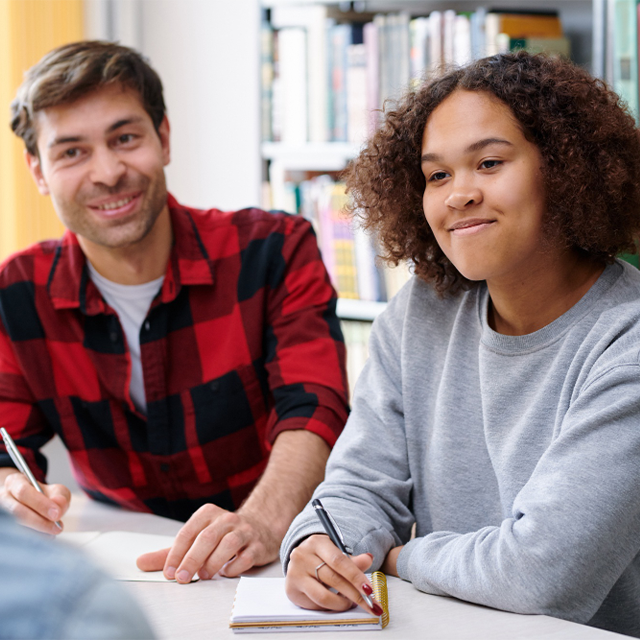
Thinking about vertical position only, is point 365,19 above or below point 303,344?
above

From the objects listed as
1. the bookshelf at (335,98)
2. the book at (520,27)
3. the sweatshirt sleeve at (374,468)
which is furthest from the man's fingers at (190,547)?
the book at (520,27)

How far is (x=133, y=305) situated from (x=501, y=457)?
0.86 metres

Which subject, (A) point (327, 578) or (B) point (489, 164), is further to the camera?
(B) point (489, 164)

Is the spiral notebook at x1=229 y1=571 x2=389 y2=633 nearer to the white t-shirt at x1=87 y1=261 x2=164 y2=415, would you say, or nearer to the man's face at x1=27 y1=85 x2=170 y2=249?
the white t-shirt at x1=87 y1=261 x2=164 y2=415

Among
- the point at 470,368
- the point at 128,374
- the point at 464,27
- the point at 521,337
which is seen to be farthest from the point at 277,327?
the point at 464,27

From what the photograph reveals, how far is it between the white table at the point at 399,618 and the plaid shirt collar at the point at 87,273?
2.27 feet

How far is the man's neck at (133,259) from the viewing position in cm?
161

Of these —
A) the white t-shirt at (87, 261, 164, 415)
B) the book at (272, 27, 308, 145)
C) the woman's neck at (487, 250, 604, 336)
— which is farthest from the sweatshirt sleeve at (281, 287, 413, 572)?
the book at (272, 27, 308, 145)

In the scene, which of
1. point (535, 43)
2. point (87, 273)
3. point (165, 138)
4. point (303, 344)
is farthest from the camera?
point (535, 43)

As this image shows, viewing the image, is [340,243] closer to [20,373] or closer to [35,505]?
[20,373]

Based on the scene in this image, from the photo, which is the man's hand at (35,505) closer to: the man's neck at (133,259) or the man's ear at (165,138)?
the man's neck at (133,259)

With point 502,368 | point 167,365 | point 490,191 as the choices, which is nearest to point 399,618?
point 502,368

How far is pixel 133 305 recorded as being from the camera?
5.27ft

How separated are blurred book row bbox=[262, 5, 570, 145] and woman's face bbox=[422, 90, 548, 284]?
0.99 meters
